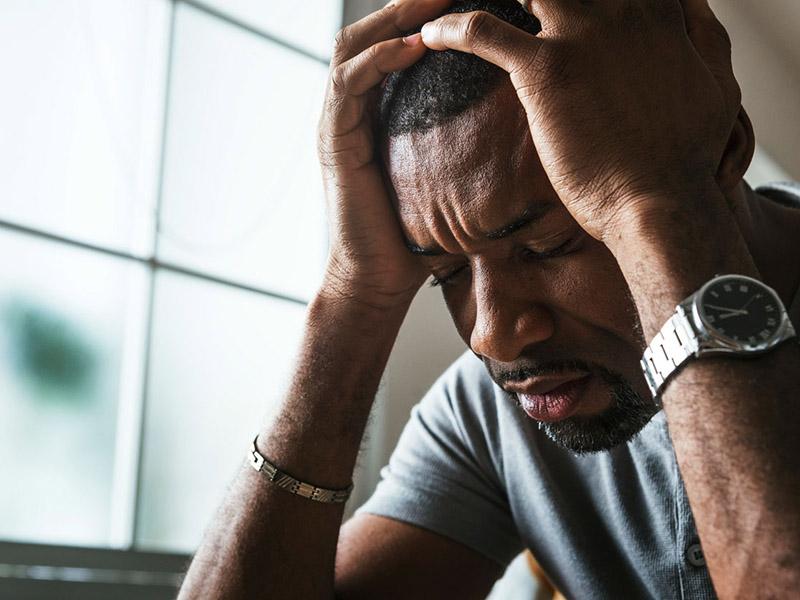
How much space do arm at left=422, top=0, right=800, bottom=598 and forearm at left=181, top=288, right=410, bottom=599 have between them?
42 cm

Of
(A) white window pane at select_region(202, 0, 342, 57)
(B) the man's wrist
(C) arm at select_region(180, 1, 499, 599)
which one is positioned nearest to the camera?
(B) the man's wrist

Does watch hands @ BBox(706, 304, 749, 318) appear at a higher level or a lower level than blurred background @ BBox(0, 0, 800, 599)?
higher

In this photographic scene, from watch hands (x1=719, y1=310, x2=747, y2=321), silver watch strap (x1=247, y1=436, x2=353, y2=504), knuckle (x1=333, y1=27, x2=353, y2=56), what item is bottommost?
silver watch strap (x1=247, y1=436, x2=353, y2=504)

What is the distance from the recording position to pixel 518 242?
1034 mm

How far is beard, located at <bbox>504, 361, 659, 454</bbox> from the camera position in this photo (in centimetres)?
109

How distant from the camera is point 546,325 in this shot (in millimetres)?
1060

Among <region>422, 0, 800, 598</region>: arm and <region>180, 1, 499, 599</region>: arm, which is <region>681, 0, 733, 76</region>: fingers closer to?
<region>422, 0, 800, 598</region>: arm

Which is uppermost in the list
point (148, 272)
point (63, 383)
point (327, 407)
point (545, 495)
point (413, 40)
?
point (413, 40)

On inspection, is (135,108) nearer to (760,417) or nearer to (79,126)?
(79,126)

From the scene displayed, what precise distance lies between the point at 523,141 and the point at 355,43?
26 centimetres

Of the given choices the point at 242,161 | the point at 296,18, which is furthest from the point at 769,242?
the point at 296,18

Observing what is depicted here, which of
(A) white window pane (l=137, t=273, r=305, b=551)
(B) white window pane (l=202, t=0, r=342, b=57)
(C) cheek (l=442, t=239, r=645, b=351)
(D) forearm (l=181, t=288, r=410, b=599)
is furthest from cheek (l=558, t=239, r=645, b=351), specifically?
(B) white window pane (l=202, t=0, r=342, b=57)

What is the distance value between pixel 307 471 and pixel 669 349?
0.58 m

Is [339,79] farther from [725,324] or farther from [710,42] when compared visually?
[725,324]
